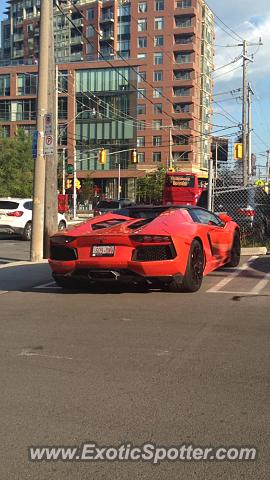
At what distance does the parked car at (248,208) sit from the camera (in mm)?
16672

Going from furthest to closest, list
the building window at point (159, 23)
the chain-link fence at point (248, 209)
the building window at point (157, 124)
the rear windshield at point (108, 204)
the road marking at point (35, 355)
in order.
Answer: the building window at point (157, 124) < the building window at point (159, 23) < the rear windshield at point (108, 204) < the chain-link fence at point (248, 209) < the road marking at point (35, 355)

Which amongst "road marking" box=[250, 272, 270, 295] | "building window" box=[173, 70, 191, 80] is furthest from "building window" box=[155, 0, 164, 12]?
"road marking" box=[250, 272, 270, 295]

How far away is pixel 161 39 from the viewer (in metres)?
100

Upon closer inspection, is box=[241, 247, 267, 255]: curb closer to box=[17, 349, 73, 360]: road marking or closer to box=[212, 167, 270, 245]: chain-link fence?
box=[212, 167, 270, 245]: chain-link fence

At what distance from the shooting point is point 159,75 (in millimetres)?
A: 101375

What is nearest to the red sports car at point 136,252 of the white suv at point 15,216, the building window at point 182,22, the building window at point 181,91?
the white suv at point 15,216

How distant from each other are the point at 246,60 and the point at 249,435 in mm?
39146

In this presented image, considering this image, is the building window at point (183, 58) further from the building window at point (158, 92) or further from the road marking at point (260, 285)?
the road marking at point (260, 285)

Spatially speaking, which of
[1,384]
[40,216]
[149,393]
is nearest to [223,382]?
[149,393]

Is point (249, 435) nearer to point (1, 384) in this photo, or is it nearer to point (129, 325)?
point (1, 384)

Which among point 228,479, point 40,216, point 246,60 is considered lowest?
point 228,479

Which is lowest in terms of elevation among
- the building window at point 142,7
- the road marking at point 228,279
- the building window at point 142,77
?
the road marking at point 228,279

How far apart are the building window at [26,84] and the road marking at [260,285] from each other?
307 ft

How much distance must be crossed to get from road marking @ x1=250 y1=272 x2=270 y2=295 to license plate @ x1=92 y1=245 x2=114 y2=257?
2.31 metres
